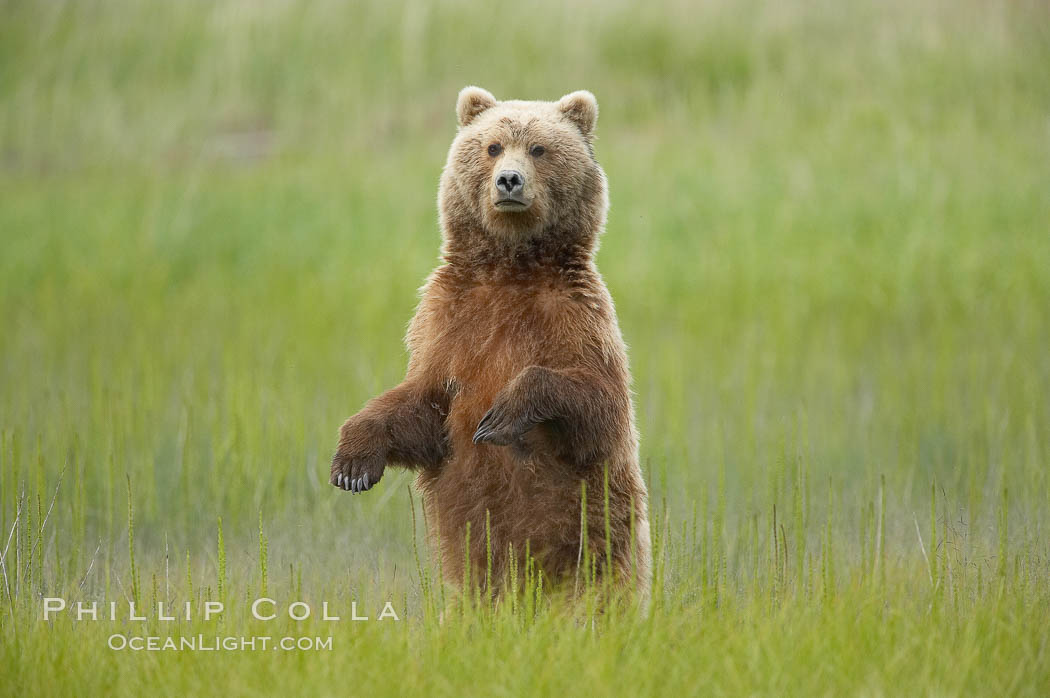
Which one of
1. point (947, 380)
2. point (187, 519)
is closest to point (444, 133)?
point (947, 380)

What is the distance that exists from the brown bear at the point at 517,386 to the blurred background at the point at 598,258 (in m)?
0.63

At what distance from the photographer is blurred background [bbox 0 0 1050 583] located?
6035 millimetres

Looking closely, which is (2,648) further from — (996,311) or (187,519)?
(996,311)

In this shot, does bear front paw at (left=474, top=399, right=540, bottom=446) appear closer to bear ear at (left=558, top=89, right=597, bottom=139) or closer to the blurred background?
the blurred background

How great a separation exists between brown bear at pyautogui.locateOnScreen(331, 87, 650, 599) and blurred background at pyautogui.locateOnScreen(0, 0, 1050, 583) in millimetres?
630

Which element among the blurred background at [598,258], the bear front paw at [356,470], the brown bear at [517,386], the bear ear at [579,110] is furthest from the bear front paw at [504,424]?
the bear ear at [579,110]

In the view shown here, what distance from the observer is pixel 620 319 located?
9086 mm

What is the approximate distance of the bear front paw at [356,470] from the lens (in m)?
4.02

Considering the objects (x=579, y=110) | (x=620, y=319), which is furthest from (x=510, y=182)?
(x=620, y=319)

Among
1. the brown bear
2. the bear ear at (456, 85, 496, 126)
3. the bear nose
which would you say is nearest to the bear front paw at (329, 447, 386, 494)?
the brown bear

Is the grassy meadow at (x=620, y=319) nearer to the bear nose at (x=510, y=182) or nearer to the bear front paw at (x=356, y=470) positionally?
the bear front paw at (x=356, y=470)

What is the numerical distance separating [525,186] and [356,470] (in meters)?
1.09

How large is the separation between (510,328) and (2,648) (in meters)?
1.90

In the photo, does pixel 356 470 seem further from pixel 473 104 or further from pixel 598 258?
pixel 598 258
